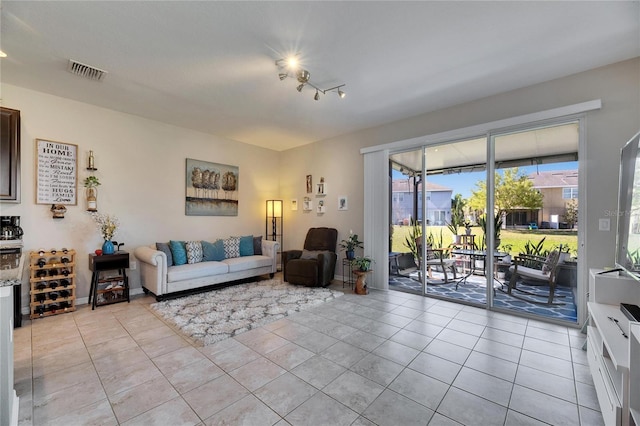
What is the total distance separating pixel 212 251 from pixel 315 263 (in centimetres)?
188

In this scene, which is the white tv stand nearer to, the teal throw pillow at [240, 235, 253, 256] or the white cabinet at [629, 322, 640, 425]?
the white cabinet at [629, 322, 640, 425]

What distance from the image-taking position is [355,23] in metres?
2.28

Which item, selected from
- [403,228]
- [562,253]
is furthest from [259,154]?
[562,253]

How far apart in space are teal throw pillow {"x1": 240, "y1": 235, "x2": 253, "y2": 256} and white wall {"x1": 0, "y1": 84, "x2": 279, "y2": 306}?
505 mm

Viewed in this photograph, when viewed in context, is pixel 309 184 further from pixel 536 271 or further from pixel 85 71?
pixel 536 271

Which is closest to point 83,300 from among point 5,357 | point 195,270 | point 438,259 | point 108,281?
point 108,281

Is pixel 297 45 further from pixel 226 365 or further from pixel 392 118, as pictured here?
pixel 226 365

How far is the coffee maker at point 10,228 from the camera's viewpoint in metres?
3.20

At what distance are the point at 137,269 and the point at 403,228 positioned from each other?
4558 millimetres

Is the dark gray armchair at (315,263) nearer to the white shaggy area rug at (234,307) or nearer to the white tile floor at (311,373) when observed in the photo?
the white shaggy area rug at (234,307)

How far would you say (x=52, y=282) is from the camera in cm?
346

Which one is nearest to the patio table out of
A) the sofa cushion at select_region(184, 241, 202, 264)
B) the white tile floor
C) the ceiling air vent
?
the white tile floor

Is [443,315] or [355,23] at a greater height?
[355,23]

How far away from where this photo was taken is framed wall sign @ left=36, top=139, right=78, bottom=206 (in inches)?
140
